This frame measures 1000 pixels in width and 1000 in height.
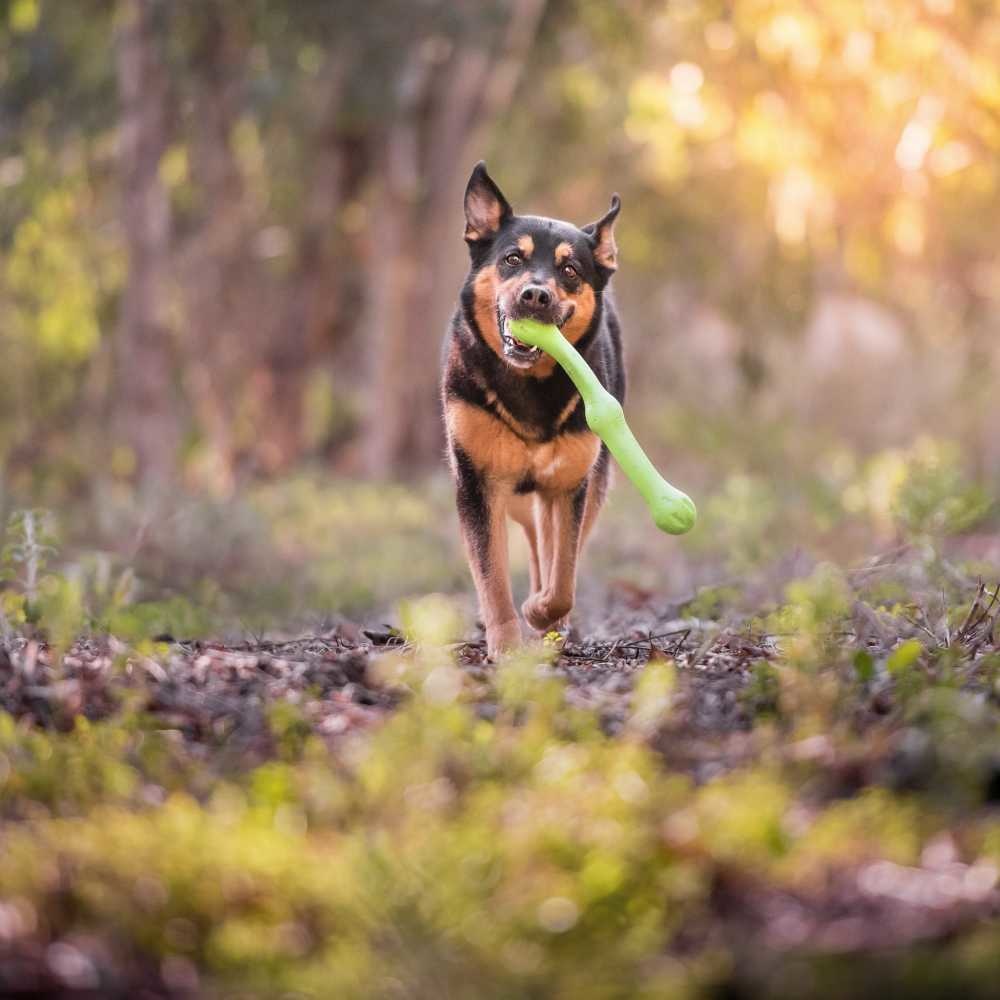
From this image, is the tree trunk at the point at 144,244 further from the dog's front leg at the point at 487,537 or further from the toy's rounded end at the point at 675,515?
the toy's rounded end at the point at 675,515

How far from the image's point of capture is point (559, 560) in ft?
23.1

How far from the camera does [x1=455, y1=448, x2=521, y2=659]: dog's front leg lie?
22.3 ft

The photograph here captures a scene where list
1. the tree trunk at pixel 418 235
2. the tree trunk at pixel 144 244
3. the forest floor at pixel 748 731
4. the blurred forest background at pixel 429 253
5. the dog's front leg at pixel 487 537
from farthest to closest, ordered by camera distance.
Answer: the tree trunk at pixel 418 235, the tree trunk at pixel 144 244, the blurred forest background at pixel 429 253, the dog's front leg at pixel 487 537, the forest floor at pixel 748 731

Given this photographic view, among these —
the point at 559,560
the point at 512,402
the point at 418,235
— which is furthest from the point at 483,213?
the point at 418,235

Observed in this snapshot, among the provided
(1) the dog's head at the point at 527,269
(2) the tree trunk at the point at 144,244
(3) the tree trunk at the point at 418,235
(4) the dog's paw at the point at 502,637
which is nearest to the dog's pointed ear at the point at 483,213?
(1) the dog's head at the point at 527,269

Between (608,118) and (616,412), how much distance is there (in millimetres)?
22517

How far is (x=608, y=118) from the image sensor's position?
92.4 feet

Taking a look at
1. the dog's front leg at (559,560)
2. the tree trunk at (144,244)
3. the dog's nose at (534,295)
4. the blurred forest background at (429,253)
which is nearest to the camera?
the dog's nose at (534,295)

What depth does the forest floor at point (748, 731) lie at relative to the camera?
3.34 meters

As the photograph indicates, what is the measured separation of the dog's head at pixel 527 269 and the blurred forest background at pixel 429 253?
3.89m

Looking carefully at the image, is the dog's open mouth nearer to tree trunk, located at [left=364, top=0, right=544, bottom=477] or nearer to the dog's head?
the dog's head

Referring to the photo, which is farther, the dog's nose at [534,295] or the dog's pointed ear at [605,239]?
the dog's pointed ear at [605,239]

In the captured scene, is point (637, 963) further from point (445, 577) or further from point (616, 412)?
point (445, 577)

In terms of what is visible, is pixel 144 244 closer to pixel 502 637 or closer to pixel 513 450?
pixel 513 450
